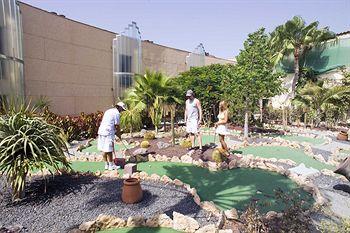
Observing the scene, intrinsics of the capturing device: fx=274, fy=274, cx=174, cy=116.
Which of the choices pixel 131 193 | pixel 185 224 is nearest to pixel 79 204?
pixel 131 193

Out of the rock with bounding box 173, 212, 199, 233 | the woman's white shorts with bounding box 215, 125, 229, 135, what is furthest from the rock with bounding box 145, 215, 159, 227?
the woman's white shorts with bounding box 215, 125, 229, 135

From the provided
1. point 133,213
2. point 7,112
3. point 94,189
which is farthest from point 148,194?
Result: point 7,112

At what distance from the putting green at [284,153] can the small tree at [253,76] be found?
2.28 meters

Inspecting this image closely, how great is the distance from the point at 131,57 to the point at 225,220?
13664 mm

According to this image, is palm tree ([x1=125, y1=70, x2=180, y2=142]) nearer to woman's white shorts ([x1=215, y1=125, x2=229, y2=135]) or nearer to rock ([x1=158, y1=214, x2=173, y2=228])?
woman's white shorts ([x1=215, y1=125, x2=229, y2=135])

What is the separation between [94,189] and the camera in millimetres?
4961

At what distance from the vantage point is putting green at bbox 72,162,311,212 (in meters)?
4.60

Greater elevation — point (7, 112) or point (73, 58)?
point (73, 58)

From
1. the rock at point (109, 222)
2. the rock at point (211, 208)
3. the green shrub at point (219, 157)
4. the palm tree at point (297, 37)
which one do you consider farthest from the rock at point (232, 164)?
the palm tree at point (297, 37)

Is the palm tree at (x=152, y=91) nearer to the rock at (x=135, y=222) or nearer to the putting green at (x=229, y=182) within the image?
the putting green at (x=229, y=182)

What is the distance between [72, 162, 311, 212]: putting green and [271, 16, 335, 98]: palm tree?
1418 cm

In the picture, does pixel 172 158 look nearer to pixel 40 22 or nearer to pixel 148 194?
pixel 148 194

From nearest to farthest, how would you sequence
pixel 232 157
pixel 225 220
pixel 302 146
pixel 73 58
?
pixel 225 220
pixel 232 157
pixel 302 146
pixel 73 58

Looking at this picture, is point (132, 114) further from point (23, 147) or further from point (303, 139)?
point (303, 139)
